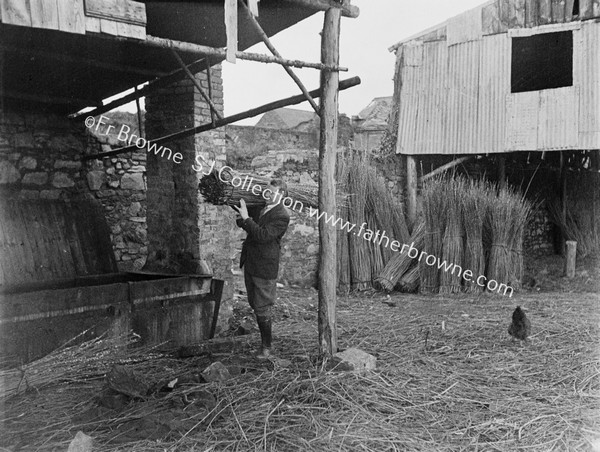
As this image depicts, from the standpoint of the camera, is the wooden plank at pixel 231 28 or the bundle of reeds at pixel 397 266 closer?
the wooden plank at pixel 231 28

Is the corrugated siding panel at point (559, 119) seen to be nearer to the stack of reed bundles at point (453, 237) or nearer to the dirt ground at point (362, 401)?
the stack of reed bundles at point (453, 237)

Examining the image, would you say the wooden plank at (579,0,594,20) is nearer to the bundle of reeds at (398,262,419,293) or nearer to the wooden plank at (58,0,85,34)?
the bundle of reeds at (398,262,419,293)

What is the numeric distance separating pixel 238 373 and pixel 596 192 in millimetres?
10398

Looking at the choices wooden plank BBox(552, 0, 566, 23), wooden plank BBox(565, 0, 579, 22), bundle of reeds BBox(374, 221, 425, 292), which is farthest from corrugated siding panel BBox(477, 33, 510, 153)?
bundle of reeds BBox(374, 221, 425, 292)

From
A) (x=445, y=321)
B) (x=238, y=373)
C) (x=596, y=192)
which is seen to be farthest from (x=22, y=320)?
(x=596, y=192)

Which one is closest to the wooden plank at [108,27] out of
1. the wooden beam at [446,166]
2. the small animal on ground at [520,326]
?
the small animal on ground at [520,326]

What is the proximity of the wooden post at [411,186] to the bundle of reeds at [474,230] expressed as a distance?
7.01 ft

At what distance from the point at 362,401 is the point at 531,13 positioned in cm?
937

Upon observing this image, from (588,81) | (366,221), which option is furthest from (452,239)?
(588,81)

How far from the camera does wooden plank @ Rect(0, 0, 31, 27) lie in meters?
2.86

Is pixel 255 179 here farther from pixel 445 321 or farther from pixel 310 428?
pixel 445 321

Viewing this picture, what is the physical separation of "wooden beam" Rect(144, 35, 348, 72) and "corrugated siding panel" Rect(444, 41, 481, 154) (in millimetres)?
7061

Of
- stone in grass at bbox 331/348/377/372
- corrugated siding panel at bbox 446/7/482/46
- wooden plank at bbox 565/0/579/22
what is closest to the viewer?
A: stone in grass at bbox 331/348/377/372

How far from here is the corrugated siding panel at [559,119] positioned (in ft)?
33.9
